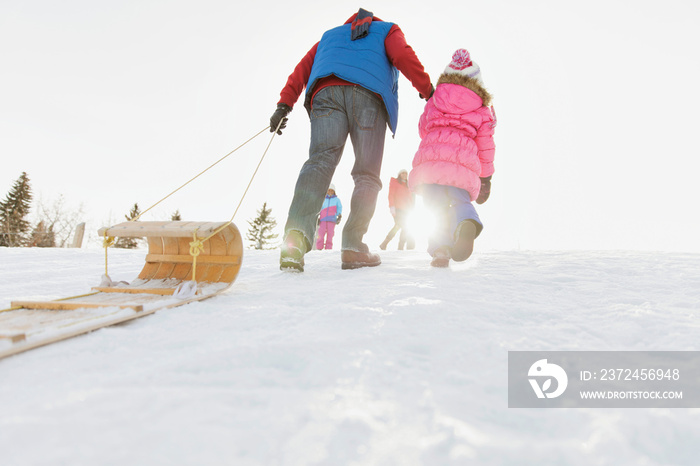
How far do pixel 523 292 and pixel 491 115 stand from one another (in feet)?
6.22

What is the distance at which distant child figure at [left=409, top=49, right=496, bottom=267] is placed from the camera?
113 inches

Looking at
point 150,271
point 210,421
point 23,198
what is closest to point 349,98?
point 150,271

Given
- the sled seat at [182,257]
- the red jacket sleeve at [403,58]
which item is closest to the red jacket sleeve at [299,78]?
the red jacket sleeve at [403,58]

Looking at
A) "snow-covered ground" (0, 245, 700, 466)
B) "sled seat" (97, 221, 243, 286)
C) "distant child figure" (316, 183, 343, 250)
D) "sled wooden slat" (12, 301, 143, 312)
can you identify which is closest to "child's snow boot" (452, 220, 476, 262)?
"snow-covered ground" (0, 245, 700, 466)

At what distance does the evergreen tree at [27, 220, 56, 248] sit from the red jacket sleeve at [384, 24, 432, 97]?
31.1 meters

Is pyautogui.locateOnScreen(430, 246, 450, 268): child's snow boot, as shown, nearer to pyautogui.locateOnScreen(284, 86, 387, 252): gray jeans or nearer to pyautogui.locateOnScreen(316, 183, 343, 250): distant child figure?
pyautogui.locateOnScreen(284, 86, 387, 252): gray jeans

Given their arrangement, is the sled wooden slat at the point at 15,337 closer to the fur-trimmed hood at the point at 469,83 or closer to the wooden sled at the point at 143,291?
the wooden sled at the point at 143,291

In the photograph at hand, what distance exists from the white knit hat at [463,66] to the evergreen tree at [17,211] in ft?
103

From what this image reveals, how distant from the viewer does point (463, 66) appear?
2.98m

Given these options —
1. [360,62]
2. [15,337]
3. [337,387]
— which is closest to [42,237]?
[360,62]

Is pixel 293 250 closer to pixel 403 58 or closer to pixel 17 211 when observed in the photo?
pixel 403 58

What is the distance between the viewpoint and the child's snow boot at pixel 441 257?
2.64m

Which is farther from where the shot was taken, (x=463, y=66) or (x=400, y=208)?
(x=400, y=208)

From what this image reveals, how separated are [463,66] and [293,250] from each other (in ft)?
6.75
